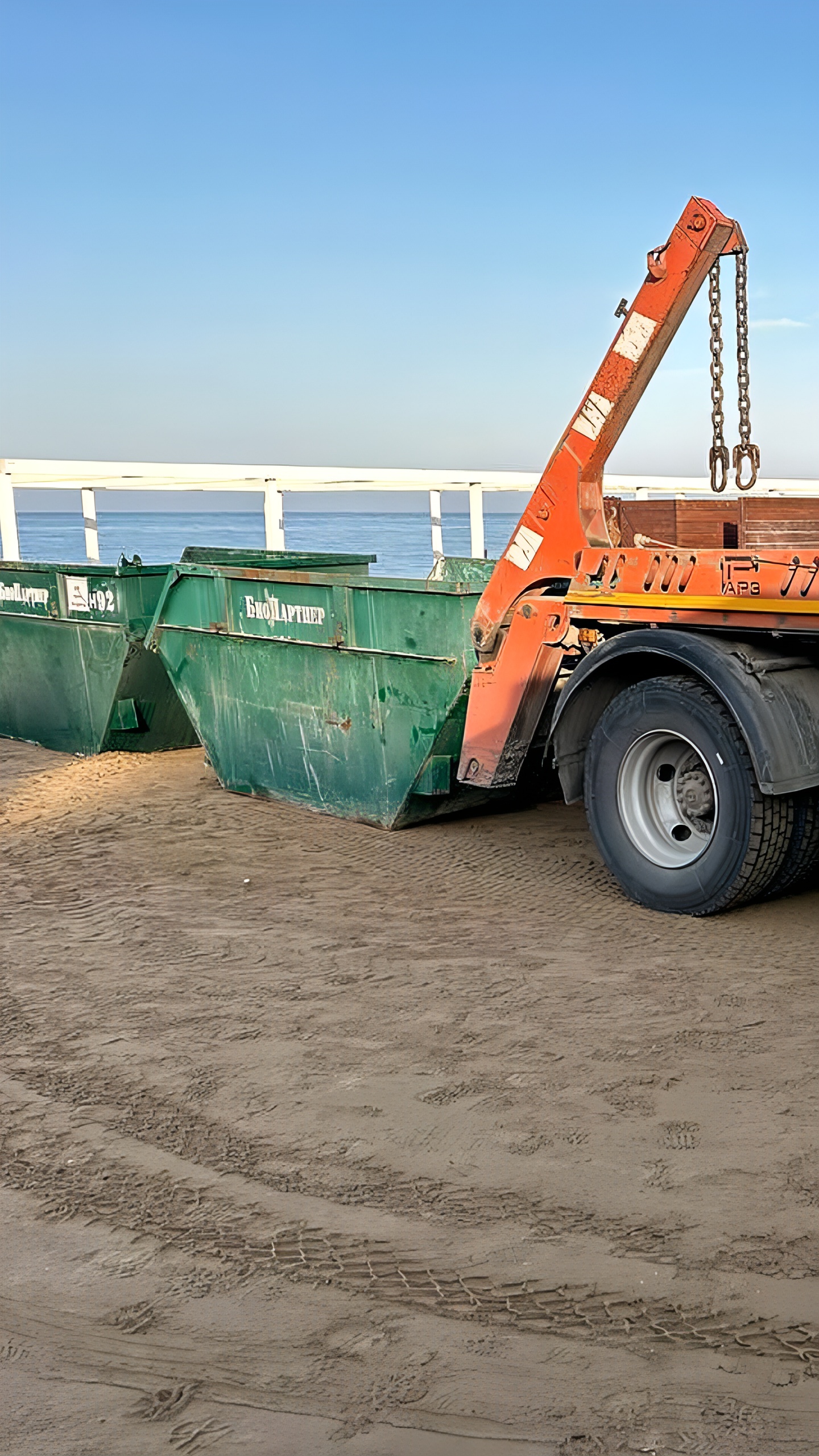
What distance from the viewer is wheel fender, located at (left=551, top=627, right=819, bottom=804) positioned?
5148 millimetres

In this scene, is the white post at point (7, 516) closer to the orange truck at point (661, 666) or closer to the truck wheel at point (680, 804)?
the orange truck at point (661, 666)

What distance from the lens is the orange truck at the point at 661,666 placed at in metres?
5.28

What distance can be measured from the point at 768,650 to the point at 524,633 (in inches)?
48.9

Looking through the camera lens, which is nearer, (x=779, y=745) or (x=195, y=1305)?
(x=195, y=1305)

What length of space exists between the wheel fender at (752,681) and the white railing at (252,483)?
5.38 metres

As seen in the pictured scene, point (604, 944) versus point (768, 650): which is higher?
point (768, 650)

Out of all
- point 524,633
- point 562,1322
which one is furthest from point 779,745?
point 562,1322

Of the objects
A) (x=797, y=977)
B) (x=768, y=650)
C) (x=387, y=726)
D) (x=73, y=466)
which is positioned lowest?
(x=797, y=977)

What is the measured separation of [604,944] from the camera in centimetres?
527

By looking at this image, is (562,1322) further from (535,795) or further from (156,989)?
(535,795)

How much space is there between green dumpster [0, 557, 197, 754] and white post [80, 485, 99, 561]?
2083 mm

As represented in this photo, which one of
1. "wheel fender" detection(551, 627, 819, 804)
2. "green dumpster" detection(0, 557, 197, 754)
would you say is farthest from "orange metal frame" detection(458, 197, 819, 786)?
"green dumpster" detection(0, 557, 197, 754)

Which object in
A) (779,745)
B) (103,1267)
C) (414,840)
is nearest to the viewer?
(103,1267)

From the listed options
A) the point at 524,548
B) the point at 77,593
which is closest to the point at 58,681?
the point at 77,593
